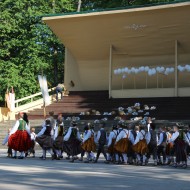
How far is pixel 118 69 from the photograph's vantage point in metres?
37.3

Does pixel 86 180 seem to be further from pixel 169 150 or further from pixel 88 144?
pixel 88 144

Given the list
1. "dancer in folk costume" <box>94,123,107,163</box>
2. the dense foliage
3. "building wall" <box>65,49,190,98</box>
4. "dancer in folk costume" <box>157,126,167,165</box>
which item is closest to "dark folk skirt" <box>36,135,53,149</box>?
"dancer in folk costume" <box>94,123,107,163</box>

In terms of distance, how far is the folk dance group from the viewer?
17548mm

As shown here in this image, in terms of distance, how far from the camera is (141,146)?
17797 millimetres

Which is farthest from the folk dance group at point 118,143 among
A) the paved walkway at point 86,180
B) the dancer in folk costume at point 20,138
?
the paved walkway at point 86,180

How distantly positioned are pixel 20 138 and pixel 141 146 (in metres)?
4.84

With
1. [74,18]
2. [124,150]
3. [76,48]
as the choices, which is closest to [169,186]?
[124,150]

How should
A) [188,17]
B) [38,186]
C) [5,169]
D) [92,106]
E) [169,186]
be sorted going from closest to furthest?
[38,186] < [169,186] < [5,169] < [188,17] < [92,106]

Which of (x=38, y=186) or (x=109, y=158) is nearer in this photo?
(x=38, y=186)

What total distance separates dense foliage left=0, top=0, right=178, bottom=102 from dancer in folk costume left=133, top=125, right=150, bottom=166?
23193mm

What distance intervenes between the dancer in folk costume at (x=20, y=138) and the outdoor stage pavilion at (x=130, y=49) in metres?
15.8

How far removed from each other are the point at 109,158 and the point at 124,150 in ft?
3.32

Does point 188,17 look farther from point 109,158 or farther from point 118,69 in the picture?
point 109,158

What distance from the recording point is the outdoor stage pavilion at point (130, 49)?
33.9 m
